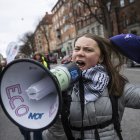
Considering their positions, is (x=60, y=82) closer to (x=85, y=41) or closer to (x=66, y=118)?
(x=66, y=118)

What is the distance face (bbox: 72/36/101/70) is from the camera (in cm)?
209

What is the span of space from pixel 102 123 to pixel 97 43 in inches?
19.4

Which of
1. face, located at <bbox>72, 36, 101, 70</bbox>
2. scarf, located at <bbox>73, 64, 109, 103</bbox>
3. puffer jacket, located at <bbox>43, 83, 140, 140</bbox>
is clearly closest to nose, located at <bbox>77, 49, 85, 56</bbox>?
face, located at <bbox>72, 36, 101, 70</bbox>

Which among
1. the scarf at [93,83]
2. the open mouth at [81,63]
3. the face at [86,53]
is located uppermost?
the face at [86,53]

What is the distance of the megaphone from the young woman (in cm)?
24

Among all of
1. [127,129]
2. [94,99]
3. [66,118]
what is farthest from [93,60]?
[127,129]

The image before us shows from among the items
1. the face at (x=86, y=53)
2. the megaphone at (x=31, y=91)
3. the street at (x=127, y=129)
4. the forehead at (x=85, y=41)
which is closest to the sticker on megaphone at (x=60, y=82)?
the megaphone at (x=31, y=91)

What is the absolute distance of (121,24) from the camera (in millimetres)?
41969

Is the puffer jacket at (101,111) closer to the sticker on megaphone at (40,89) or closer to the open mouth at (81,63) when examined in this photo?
the open mouth at (81,63)

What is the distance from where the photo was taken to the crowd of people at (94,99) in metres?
2.03

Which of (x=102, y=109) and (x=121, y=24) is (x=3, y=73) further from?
(x=121, y=24)

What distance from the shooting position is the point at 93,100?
2023 mm

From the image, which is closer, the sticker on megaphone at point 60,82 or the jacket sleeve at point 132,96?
the sticker on megaphone at point 60,82

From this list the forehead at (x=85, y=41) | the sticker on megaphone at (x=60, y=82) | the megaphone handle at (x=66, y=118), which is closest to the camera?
the sticker on megaphone at (x=60, y=82)
